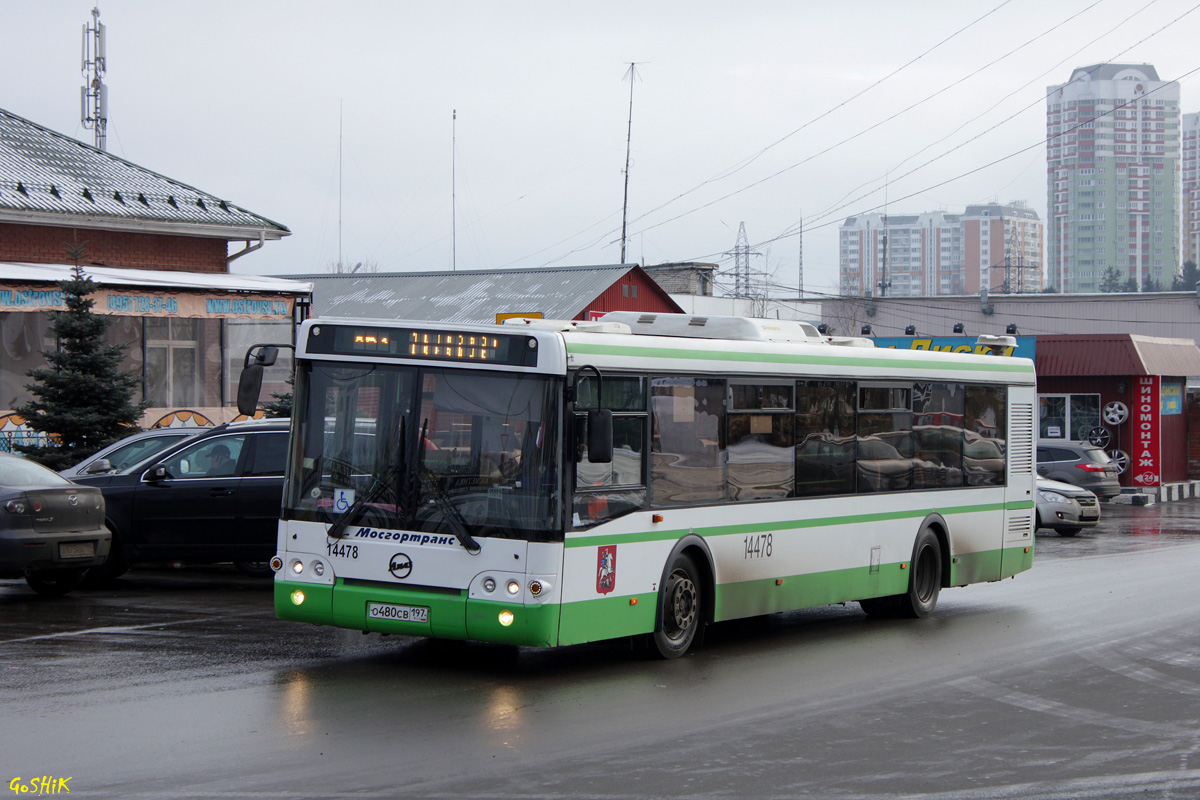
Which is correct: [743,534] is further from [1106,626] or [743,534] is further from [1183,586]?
[1183,586]

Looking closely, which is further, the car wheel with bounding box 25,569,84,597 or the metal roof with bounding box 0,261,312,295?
the metal roof with bounding box 0,261,312,295

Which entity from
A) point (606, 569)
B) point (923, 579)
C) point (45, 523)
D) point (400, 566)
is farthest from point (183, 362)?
point (606, 569)

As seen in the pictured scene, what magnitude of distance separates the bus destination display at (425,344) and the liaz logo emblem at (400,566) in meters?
1.40

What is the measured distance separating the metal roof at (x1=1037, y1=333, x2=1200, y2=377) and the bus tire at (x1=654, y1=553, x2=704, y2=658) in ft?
100

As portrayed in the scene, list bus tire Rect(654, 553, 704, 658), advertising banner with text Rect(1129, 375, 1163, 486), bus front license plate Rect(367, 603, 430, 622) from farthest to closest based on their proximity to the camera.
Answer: advertising banner with text Rect(1129, 375, 1163, 486)
bus tire Rect(654, 553, 704, 658)
bus front license plate Rect(367, 603, 430, 622)

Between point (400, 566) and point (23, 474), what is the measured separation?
231 inches

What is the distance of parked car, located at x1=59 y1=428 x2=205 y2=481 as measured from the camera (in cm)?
1548

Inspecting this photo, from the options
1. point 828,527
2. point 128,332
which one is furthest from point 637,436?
point 128,332

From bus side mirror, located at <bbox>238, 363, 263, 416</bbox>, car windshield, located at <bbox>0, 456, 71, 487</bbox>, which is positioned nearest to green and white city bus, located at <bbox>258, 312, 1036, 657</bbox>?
bus side mirror, located at <bbox>238, 363, 263, 416</bbox>

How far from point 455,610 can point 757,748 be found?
2.51 metres

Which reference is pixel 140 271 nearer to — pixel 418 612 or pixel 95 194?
pixel 95 194

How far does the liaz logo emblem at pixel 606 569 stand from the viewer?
9602mm

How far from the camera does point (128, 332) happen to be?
94.5 feet

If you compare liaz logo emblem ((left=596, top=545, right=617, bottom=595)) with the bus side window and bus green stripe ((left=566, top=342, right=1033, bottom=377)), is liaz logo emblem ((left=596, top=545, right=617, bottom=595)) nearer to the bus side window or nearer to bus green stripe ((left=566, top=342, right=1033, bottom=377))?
the bus side window
